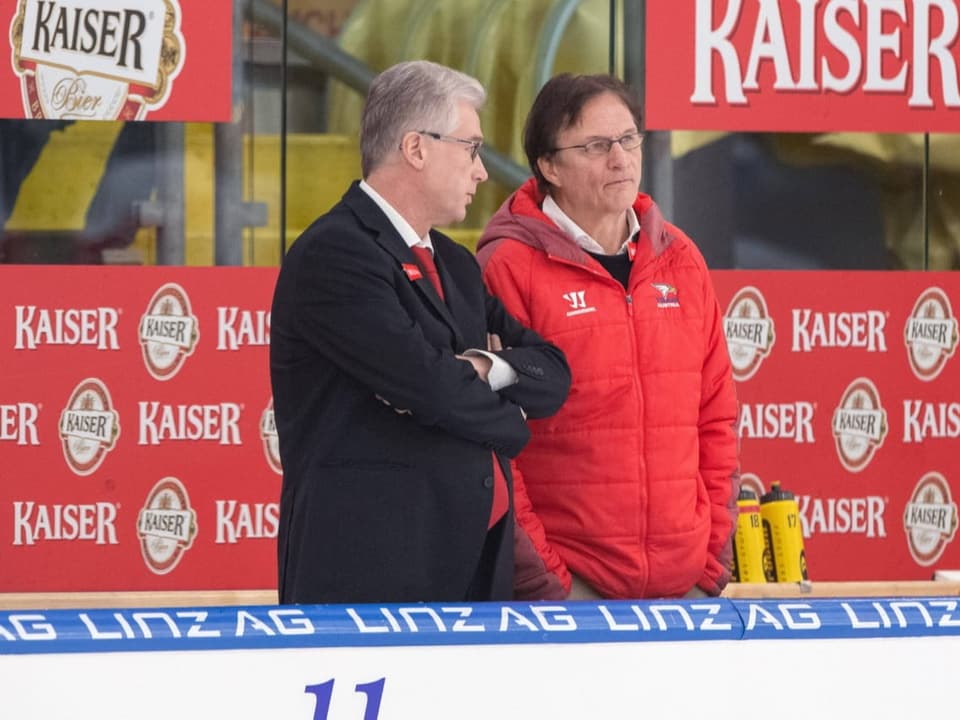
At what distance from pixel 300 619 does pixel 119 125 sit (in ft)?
9.31

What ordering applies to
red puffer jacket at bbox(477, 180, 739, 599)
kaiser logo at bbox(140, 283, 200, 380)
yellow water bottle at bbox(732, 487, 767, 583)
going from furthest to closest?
kaiser logo at bbox(140, 283, 200, 380) < yellow water bottle at bbox(732, 487, 767, 583) < red puffer jacket at bbox(477, 180, 739, 599)

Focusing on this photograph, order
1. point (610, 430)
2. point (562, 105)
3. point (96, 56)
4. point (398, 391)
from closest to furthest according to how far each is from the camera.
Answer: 1. point (398, 391)
2. point (610, 430)
3. point (562, 105)
4. point (96, 56)

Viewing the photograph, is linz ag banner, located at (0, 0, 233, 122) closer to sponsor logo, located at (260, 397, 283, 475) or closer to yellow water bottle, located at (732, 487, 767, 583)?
sponsor logo, located at (260, 397, 283, 475)

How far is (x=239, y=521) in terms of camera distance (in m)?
4.65

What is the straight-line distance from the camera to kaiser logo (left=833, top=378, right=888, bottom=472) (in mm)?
4844

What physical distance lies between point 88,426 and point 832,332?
7.10ft

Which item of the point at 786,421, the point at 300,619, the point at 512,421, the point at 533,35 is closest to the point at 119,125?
the point at 533,35

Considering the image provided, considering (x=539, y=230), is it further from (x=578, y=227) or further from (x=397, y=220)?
(x=397, y=220)

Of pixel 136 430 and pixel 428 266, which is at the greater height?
pixel 428 266

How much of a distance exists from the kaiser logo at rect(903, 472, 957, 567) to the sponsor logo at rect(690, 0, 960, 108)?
1121mm

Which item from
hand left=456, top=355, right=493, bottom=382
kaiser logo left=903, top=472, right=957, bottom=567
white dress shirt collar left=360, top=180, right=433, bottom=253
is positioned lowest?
kaiser logo left=903, top=472, right=957, bottom=567

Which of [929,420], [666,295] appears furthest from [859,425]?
[666,295]

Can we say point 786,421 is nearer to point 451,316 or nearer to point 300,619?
point 451,316

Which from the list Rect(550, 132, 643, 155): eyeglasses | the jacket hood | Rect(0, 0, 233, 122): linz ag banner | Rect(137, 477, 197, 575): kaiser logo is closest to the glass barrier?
Rect(0, 0, 233, 122): linz ag banner
